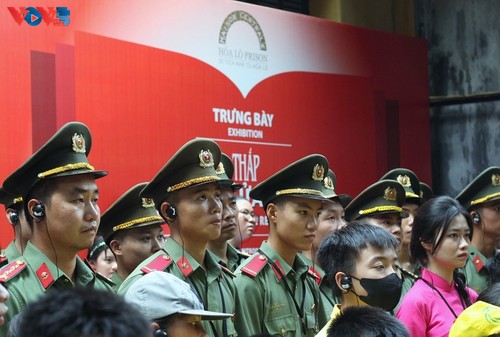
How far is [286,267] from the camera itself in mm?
4168

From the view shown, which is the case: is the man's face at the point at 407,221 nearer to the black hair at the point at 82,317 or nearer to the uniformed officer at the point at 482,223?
the uniformed officer at the point at 482,223

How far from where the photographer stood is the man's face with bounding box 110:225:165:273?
455 cm

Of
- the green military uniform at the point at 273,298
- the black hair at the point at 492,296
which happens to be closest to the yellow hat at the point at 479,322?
the black hair at the point at 492,296

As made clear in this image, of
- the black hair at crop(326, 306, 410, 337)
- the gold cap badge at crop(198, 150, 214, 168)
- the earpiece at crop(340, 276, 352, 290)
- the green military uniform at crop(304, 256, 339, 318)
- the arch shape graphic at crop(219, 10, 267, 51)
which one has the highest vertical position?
the arch shape graphic at crop(219, 10, 267, 51)

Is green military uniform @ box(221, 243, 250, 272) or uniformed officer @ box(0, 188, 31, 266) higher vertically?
uniformed officer @ box(0, 188, 31, 266)

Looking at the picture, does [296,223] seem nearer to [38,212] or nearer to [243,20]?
[38,212]

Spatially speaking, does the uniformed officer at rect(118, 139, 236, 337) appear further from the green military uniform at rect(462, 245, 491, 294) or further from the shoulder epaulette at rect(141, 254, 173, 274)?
the green military uniform at rect(462, 245, 491, 294)

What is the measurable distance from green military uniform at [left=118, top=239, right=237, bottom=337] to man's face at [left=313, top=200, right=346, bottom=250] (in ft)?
4.44

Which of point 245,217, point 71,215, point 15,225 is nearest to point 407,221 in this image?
point 245,217

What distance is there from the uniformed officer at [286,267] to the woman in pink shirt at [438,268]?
1.37 ft

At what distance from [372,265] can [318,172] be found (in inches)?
32.6

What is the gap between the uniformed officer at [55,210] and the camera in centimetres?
338

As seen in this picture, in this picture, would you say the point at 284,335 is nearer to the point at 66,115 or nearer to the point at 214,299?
the point at 214,299

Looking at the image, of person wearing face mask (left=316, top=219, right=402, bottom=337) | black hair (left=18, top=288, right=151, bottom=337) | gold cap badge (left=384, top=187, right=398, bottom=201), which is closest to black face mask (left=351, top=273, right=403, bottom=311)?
person wearing face mask (left=316, top=219, right=402, bottom=337)
